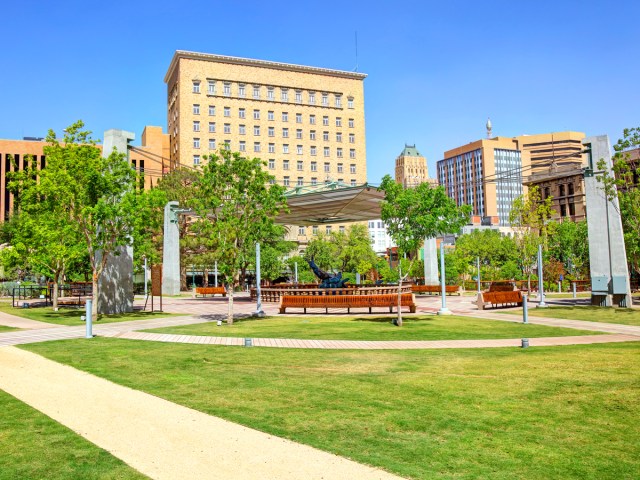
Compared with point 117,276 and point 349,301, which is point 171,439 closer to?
point 349,301

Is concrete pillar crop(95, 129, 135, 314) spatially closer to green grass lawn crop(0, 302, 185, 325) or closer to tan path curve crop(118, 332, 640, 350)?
green grass lawn crop(0, 302, 185, 325)

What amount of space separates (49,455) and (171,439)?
3.98 ft

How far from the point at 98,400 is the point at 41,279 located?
49.0 meters

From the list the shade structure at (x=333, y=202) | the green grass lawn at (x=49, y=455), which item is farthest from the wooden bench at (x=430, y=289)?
the green grass lawn at (x=49, y=455)

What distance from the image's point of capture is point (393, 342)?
14.2m

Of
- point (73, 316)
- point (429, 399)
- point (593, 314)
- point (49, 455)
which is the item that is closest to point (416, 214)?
point (593, 314)

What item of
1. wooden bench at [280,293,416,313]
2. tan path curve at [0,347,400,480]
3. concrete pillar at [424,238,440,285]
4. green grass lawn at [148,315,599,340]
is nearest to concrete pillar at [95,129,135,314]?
green grass lawn at [148,315,599,340]

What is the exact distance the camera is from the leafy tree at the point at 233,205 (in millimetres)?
19141

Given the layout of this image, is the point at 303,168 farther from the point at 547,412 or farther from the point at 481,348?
the point at 547,412

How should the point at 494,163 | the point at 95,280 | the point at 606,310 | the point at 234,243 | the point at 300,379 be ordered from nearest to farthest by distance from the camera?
1. the point at 300,379
2. the point at 234,243
3. the point at 95,280
4. the point at 606,310
5. the point at 494,163

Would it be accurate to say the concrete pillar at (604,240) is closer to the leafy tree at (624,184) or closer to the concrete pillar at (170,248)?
the leafy tree at (624,184)

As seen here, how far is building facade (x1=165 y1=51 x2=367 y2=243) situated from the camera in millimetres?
79875

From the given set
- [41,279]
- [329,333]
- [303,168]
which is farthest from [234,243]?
[303,168]

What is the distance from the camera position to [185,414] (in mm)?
7086
